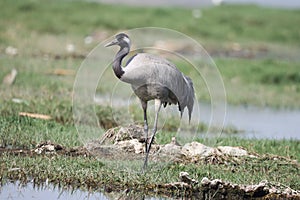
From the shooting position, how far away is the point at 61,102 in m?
10.3

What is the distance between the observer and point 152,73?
7344mm

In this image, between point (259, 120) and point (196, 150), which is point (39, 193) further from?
point (259, 120)

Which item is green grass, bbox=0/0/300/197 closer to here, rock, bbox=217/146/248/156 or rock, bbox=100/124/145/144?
rock, bbox=217/146/248/156

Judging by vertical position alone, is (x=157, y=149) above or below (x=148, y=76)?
below

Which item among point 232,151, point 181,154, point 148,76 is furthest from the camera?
point 232,151

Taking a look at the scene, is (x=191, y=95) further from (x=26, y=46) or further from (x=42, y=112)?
(x=26, y=46)

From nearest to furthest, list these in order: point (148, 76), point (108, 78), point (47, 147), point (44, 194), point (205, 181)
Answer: point (44, 194) → point (205, 181) → point (148, 76) → point (47, 147) → point (108, 78)

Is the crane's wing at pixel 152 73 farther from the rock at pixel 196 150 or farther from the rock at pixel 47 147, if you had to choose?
the rock at pixel 47 147

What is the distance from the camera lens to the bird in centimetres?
725

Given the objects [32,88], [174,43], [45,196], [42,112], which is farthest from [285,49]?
[45,196]

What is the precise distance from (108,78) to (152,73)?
6.47 m

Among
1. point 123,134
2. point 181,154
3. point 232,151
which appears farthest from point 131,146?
point 232,151

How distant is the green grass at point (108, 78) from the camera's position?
710cm

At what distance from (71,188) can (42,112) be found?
3.28 metres
